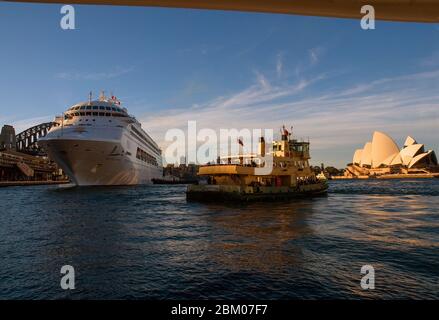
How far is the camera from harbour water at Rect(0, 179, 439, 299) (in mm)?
9641

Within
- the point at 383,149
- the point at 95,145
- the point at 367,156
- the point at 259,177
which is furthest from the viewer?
the point at 367,156

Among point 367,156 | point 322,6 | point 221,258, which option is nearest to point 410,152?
point 367,156

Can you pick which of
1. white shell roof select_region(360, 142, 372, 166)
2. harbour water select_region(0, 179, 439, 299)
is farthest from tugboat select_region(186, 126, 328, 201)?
white shell roof select_region(360, 142, 372, 166)

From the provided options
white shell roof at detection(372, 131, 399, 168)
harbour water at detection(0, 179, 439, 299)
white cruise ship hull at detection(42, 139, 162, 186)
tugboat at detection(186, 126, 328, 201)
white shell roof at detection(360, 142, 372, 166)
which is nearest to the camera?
harbour water at detection(0, 179, 439, 299)

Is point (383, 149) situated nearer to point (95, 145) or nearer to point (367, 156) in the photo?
point (367, 156)

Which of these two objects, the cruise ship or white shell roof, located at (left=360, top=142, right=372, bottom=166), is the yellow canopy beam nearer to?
the cruise ship

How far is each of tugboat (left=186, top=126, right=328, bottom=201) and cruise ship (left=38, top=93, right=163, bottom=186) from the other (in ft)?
94.6

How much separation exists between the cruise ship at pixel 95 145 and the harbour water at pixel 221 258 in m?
36.5

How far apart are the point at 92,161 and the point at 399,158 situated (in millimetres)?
165748

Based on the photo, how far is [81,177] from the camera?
63.2 meters

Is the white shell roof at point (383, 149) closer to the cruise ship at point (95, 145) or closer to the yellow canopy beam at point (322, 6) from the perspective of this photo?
the cruise ship at point (95, 145)

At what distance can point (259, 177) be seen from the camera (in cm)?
3909

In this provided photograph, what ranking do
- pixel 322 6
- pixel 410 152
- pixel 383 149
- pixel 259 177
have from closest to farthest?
pixel 322 6 < pixel 259 177 < pixel 410 152 < pixel 383 149
